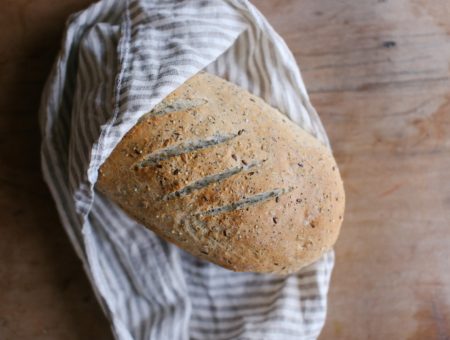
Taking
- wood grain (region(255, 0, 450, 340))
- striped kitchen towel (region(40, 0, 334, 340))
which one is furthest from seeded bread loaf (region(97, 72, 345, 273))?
wood grain (region(255, 0, 450, 340))

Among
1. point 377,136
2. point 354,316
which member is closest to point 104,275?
point 354,316

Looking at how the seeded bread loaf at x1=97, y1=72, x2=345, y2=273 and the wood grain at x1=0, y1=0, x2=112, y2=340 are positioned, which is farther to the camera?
the wood grain at x1=0, y1=0, x2=112, y2=340

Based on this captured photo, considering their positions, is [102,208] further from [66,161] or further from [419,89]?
[419,89]

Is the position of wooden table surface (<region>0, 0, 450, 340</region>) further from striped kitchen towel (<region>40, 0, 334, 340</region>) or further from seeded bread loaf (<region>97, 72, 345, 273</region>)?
seeded bread loaf (<region>97, 72, 345, 273</region>)

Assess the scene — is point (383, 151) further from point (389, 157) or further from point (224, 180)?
point (224, 180)

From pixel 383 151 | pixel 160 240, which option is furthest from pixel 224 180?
pixel 383 151
